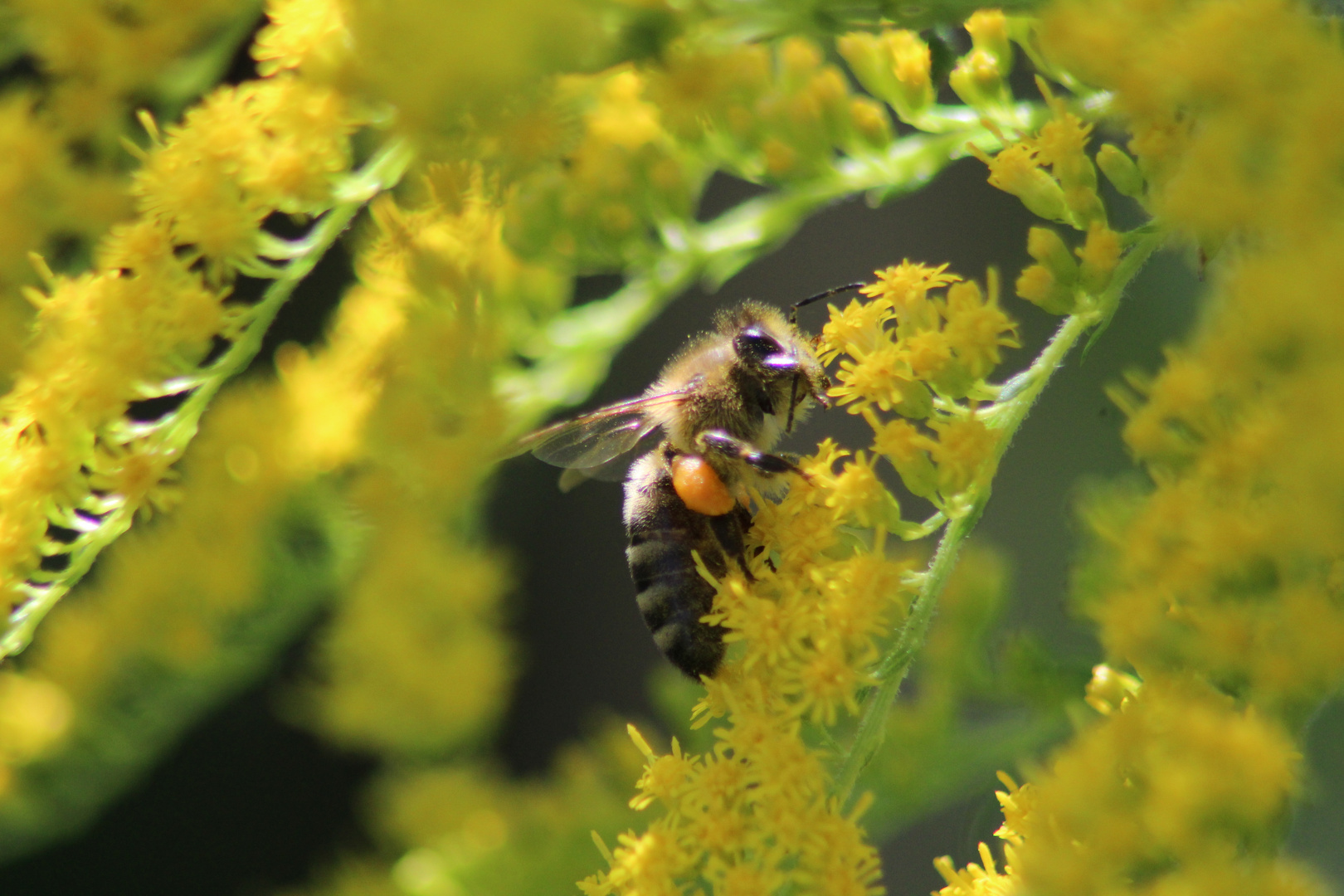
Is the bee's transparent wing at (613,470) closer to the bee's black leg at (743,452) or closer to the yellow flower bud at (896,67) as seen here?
the bee's black leg at (743,452)

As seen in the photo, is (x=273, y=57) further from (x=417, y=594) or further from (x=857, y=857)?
(x=857, y=857)

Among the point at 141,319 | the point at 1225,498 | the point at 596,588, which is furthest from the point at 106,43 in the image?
the point at 596,588

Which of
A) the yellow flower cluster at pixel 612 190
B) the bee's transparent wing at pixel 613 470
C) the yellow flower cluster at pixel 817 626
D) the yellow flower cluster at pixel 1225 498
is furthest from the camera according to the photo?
the bee's transparent wing at pixel 613 470

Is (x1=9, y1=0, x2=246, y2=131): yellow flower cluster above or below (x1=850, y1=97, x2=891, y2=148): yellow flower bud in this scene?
above

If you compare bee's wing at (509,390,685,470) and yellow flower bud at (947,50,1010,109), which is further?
bee's wing at (509,390,685,470)

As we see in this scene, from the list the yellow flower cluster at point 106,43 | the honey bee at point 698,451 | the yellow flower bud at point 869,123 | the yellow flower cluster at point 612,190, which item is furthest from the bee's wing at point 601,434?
the yellow flower cluster at point 106,43

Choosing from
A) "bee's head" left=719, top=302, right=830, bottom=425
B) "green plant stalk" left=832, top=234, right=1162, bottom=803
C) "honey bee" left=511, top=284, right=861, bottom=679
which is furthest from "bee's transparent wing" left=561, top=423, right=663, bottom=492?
"green plant stalk" left=832, top=234, right=1162, bottom=803

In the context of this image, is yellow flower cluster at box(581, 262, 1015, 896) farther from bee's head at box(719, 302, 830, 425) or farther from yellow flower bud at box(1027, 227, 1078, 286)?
bee's head at box(719, 302, 830, 425)
